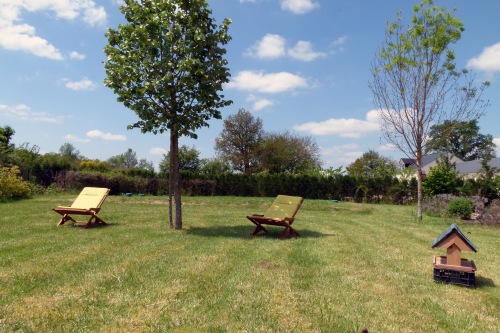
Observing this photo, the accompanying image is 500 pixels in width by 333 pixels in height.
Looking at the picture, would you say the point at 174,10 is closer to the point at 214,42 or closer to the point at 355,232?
the point at 214,42

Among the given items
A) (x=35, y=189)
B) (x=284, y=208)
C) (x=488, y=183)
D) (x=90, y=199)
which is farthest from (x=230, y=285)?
(x=35, y=189)

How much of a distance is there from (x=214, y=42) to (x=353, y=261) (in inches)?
232

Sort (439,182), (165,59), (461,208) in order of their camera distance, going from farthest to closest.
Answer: (439,182), (461,208), (165,59)

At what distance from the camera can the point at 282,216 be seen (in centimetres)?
812

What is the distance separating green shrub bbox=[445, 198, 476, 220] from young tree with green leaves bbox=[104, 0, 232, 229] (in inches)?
390

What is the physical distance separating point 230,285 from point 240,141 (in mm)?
37847

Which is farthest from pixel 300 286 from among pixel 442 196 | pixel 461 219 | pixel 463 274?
pixel 442 196

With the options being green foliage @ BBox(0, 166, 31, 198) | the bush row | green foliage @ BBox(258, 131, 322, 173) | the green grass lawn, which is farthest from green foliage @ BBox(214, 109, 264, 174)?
the green grass lawn

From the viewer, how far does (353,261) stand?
536 cm

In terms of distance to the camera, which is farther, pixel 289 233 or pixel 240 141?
pixel 240 141

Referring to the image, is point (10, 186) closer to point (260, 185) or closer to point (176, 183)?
point (176, 183)

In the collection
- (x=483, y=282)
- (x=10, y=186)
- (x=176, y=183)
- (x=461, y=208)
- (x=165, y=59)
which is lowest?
(x=483, y=282)

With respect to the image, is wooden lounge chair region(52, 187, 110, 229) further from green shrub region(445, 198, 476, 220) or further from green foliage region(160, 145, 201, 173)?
green foliage region(160, 145, 201, 173)

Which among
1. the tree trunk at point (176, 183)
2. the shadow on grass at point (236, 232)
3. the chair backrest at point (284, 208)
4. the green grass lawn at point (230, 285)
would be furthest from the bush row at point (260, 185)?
the green grass lawn at point (230, 285)
